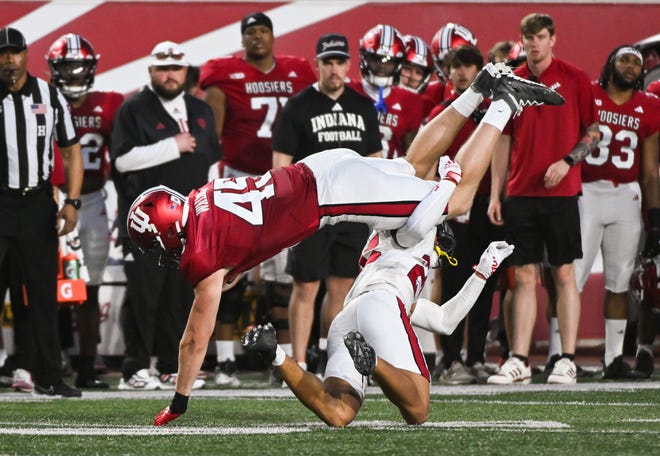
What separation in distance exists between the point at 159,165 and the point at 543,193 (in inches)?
84.2

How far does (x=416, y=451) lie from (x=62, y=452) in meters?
1.08

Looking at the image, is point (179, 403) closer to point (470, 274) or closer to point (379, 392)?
point (379, 392)

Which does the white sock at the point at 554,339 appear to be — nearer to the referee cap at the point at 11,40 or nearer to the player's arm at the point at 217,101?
the player's arm at the point at 217,101

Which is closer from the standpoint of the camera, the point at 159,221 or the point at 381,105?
the point at 159,221

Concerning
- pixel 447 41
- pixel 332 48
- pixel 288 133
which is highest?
pixel 447 41

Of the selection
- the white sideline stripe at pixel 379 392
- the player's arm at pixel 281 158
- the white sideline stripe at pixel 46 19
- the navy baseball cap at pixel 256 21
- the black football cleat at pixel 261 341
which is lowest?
the white sideline stripe at pixel 379 392

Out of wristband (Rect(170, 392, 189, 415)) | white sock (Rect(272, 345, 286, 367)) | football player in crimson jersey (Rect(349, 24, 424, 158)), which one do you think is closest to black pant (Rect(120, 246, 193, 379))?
football player in crimson jersey (Rect(349, 24, 424, 158))

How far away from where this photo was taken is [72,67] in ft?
27.4

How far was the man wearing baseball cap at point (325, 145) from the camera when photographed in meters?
7.83

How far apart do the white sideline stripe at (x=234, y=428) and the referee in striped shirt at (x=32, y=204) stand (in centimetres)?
177

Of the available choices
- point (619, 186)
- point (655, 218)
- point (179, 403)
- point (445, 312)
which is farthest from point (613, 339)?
point (179, 403)

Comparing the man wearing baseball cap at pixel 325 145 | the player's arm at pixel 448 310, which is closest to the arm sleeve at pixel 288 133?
the man wearing baseball cap at pixel 325 145

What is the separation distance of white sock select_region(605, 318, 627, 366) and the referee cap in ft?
12.2

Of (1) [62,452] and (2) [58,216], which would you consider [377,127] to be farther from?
(1) [62,452]
